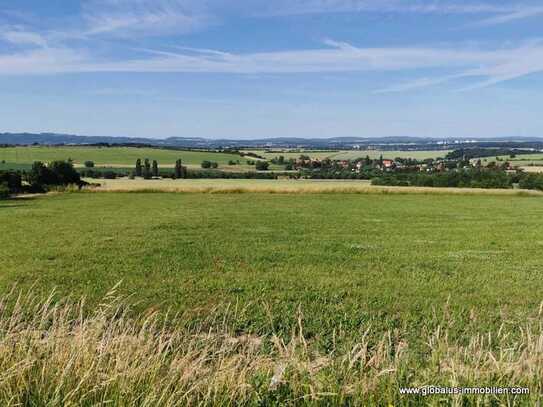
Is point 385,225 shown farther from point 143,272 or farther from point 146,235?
point 143,272

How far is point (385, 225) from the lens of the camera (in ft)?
61.3

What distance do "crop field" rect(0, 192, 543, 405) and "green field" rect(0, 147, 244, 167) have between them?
5338 centimetres

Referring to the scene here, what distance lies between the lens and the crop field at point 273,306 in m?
3.17

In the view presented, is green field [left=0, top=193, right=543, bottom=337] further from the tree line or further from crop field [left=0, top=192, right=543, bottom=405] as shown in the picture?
the tree line

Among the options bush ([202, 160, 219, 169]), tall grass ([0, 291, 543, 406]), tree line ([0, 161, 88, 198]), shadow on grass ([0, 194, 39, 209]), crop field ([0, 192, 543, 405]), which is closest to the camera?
tall grass ([0, 291, 543, 406])

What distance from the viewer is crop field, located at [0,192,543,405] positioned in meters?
3.17

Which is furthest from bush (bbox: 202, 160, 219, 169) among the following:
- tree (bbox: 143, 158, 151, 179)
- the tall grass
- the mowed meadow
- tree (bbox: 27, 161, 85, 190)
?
the tall grass

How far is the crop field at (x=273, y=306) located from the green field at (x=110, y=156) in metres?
53.4

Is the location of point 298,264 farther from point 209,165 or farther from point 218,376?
point 209,165

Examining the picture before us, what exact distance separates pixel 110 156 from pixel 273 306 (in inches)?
3077

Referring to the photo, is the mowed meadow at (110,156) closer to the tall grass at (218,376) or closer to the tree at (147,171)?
the tree at (147,171)

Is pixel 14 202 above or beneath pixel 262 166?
beneath

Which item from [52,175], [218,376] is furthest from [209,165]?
[218,376]

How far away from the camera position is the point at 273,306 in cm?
683
